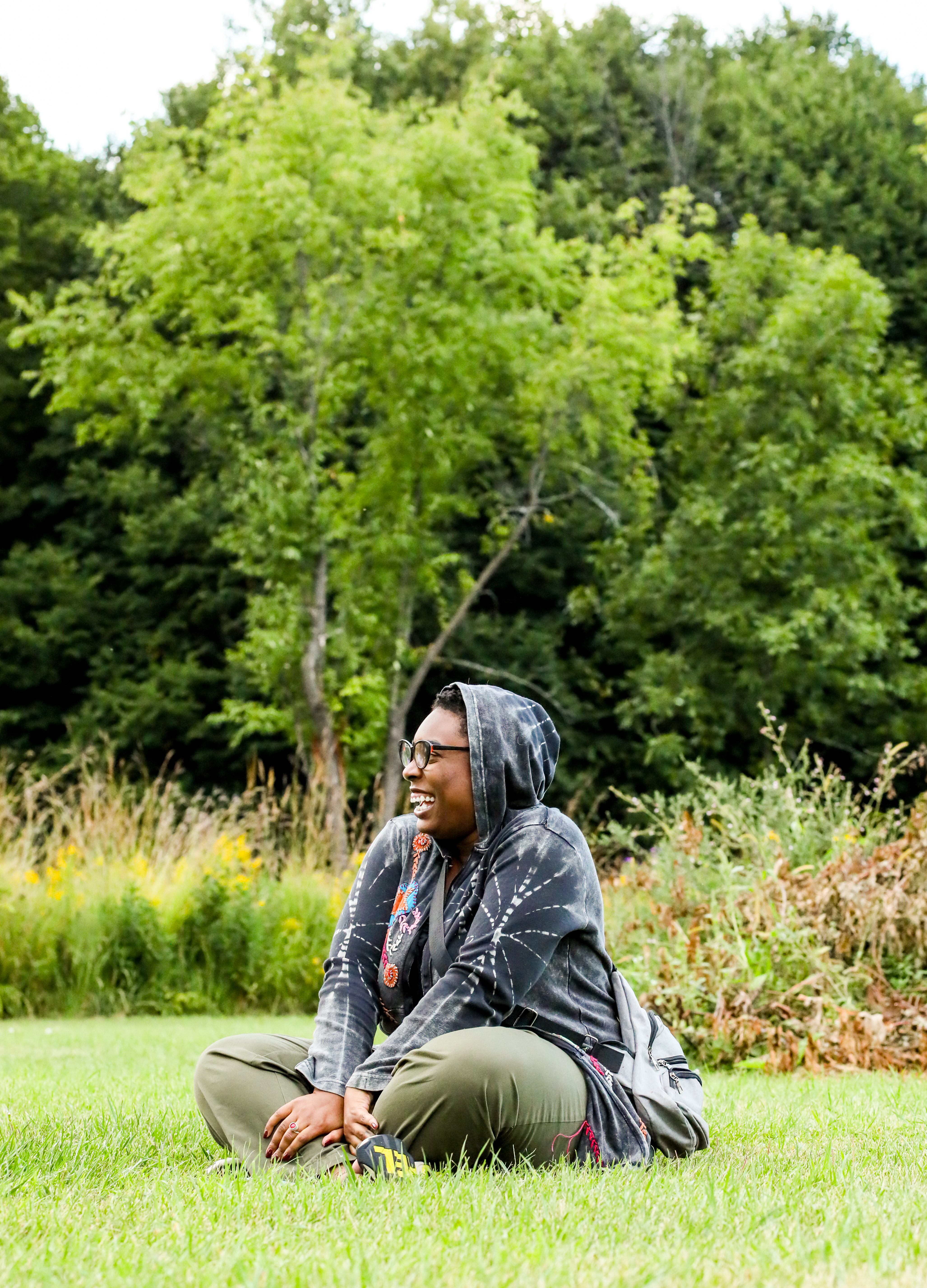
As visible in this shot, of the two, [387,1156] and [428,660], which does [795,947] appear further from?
[428,660]

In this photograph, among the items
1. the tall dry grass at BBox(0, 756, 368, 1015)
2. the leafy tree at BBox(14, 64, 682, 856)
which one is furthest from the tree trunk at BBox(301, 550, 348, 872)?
the tall dry grass at BBox(0, 756, 368, 1015)

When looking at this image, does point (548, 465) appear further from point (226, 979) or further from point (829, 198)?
point (226, 979)

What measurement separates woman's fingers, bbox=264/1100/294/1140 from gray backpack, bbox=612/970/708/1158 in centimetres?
80

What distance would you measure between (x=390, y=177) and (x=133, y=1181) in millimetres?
15854

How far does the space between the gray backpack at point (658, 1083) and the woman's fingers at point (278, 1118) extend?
2.62 feet

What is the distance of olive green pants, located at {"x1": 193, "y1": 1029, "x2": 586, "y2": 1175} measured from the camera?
10.3 feet

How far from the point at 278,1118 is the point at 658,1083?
93cm

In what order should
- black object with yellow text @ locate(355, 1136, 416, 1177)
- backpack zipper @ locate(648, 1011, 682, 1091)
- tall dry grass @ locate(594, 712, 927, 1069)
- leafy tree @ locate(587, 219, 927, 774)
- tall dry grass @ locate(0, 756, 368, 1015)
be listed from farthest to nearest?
1. leafy tree @ locate(587, 219, 927, 774)
2. tall dry grass @ locate(0, 756, 368, 1015)
3. tall dry grass @ locate(594, 712, 927, 1069)
4. backpack zipper @ locate(648, 1011, 682, 1091)
5. black object with yellow text @ locate(355, 1136, 416, 1177)

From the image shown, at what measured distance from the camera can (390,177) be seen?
1742cm

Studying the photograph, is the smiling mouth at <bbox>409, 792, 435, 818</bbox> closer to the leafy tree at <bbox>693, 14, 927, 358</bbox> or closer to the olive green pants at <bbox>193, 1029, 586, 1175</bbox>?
the olive green pants at <bbox>193, 1029, 586, 1175</bbox>

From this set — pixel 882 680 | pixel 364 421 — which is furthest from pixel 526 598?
pixel 882 680

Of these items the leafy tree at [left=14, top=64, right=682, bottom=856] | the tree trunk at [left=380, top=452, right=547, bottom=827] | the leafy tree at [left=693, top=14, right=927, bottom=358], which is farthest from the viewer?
the leafy tree at [left=693, top=14, right=927, bottom=358]

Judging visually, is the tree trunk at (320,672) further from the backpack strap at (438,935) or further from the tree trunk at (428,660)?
the backpack strap at (438,935)

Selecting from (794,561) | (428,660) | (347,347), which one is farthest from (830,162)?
(428,660)
